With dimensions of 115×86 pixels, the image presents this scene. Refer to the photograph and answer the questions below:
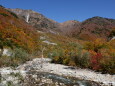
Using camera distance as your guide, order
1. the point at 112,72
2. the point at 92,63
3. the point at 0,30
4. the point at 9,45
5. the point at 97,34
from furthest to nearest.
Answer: the point at 97,34 → the point at 0,30 → the point at 9,45 → the point at 92,63 → the point at 112,72

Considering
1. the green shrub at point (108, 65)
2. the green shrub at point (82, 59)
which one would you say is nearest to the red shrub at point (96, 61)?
the green shrub at point (82, 59)

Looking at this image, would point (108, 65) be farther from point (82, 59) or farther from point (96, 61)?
point (82, 59)

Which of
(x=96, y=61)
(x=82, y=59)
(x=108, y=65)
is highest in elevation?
(x=82, y=59)

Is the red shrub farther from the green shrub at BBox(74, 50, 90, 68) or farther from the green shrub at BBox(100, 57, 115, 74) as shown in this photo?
the green shrub at BBox(100, 57, 115, 74)

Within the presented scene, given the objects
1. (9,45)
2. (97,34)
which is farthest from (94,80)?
(97,34)

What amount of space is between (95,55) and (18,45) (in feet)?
63.9

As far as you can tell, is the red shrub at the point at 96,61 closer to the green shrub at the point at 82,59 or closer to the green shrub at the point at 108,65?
the green shrub at the point at 82,59

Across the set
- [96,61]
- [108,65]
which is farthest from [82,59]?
[108,65]

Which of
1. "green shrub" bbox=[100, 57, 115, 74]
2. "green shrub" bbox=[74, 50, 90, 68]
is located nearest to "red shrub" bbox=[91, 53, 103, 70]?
"green shrub" bbox=[74, 50, 90, 68]

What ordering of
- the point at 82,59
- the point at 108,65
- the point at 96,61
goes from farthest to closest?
the point at 82,59
the point at 96,61
the point at 108,65

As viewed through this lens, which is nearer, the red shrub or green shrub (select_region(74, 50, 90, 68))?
the red shrub

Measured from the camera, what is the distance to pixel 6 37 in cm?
3838

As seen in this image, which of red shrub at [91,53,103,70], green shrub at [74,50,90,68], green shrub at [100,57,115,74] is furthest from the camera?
green shrub at [74,50,90,68]

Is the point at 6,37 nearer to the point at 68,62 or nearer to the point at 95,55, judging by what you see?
the point at 68,62
